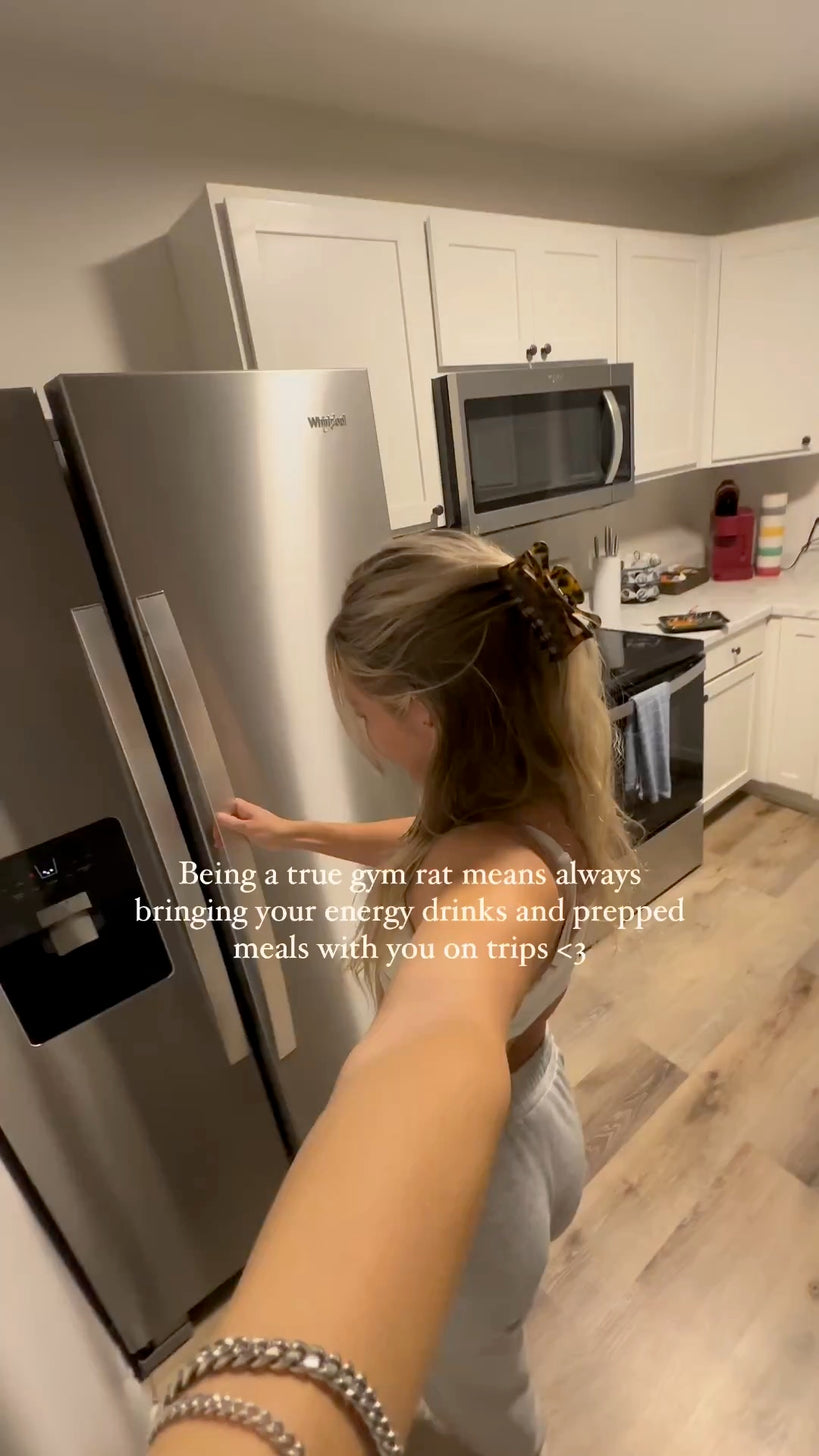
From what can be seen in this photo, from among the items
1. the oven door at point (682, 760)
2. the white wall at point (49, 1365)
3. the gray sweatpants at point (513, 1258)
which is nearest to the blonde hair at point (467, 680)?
the gray sweatpants at point (513, 1258)

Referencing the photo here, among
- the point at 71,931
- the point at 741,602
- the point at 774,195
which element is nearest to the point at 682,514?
the point at 741,602

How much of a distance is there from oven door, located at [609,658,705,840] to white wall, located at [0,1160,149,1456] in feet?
5.69

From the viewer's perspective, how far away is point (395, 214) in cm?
165

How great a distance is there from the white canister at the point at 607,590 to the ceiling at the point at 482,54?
4.36 feet

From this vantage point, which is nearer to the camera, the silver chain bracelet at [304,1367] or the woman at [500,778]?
the silver chain bracelet at [304,1367]

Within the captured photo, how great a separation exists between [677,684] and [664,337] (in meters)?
1.28

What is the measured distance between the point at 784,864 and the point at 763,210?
2.66 metres

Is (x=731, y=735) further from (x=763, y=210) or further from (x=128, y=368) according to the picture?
(x=128, y=368)

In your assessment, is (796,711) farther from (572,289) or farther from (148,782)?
(148,782)

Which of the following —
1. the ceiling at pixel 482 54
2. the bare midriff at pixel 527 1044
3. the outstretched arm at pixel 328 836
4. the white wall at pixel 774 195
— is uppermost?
the ceiling at pixel 482 54

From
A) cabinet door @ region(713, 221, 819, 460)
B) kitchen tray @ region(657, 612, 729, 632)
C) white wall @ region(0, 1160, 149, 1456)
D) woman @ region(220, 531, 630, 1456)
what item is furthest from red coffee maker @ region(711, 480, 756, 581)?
white wall @ region(0, 1160, 149, 1456)

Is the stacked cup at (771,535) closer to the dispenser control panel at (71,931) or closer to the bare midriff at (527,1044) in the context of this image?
the bare midriff at (527,1044)

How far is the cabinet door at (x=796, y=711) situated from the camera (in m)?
2.62

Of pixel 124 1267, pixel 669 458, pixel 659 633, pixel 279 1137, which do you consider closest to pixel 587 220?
pixel 669 458
